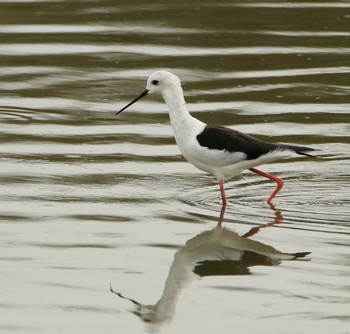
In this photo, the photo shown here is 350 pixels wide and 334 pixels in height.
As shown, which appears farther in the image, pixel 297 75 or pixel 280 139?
pixel 297 75

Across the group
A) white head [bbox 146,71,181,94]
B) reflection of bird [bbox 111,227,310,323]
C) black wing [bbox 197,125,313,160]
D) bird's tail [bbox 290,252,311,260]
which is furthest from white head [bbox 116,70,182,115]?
bird's tail [bbox 290,252,311,260]

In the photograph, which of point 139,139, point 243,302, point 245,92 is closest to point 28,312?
point 243,302

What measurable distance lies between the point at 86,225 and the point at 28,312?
2094 millimetres

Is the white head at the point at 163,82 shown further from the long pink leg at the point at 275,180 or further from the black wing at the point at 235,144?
the long pink leg at the point at 275,180

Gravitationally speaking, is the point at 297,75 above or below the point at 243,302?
above

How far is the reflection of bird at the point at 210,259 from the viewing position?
797cm

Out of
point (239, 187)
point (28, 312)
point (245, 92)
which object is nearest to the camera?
point (28, 312)

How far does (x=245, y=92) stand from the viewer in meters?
14.1

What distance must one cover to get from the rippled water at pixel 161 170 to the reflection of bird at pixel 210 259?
0.08 ft

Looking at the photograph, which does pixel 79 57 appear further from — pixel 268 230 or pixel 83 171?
pixel 268 230

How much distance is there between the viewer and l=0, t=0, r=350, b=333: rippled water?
802cm

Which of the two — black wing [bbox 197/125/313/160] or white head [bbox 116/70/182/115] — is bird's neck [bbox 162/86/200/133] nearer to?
white head [bbox 116/70/182/115]

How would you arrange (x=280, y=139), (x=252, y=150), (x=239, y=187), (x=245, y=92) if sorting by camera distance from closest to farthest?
(x=252, y=150) → (x=239, y=187) → (x=280, y=139) → (x=245, y=92)

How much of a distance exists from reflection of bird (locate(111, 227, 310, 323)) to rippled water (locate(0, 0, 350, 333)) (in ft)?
0.08
